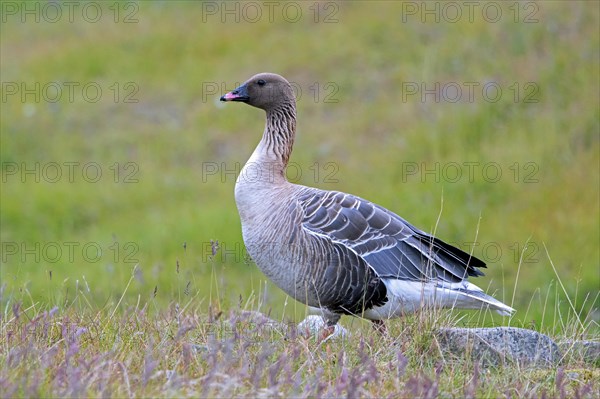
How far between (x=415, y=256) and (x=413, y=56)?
8.88m

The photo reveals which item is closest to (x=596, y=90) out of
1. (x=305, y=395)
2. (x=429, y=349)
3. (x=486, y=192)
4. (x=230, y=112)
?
(x=486, y=192)

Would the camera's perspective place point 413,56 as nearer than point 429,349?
No

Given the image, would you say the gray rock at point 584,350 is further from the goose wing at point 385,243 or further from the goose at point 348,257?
the goose wing at point 385,243

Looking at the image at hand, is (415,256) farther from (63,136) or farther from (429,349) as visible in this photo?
(63,136)

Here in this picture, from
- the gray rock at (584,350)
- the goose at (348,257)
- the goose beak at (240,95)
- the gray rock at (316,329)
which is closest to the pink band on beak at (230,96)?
the goose beak at (240,95)

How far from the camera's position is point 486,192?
41.8 feet

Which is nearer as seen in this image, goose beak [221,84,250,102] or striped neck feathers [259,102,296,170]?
striped neck feathers [259,102,296,170]

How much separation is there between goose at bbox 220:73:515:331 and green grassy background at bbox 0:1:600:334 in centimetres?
332

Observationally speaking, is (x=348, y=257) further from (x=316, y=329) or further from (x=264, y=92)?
(x=264, y=92)

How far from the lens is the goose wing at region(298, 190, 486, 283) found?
22.5 feet

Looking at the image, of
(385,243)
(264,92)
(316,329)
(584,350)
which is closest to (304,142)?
(264,92)

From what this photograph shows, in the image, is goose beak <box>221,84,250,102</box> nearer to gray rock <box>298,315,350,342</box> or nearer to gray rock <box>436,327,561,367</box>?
gray rock <box>298,315,350,342</box>

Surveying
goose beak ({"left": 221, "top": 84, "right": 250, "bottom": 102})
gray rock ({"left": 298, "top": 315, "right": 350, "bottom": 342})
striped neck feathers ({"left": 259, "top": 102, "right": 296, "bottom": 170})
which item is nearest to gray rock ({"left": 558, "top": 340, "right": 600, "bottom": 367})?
gray rock ({"left": 298, "top": 315, "right": 350, "bottom": 342})

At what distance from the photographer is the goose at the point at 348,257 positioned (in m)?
6.78
